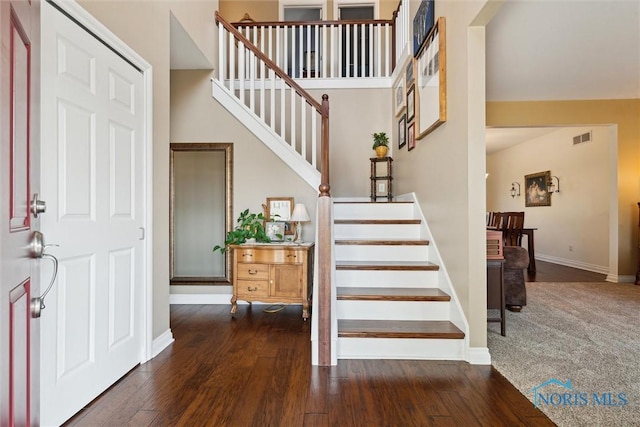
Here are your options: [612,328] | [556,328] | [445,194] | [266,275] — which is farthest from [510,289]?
[266,275]

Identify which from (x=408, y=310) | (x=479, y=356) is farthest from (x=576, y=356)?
(x=408, y=310)

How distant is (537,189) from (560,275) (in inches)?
105

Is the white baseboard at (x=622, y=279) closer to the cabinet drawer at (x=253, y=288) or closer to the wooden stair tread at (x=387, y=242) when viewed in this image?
the wooden stair tread at (x=387, y=242)

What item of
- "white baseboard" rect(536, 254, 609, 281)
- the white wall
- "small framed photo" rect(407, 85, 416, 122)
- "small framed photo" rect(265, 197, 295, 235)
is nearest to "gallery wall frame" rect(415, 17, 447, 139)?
"small framed photo" rect(407, 85, 416, 122)

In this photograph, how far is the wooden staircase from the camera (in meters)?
2.31

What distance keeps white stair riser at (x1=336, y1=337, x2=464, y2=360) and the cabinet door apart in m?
1.00

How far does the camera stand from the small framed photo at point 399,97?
4.00 metres

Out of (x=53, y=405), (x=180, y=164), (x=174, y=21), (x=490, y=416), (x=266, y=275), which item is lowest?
(x=490, y=416)

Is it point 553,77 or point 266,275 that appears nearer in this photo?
A: point 266,275

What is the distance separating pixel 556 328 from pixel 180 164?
14.3 feet

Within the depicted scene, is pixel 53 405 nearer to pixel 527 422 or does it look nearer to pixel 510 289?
pixel 527 422

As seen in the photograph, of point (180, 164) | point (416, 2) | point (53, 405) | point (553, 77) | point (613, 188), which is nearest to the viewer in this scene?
point (53, 405)

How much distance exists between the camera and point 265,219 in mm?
3727

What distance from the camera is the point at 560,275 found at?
5.39 m
